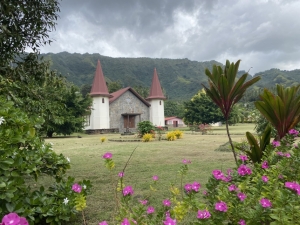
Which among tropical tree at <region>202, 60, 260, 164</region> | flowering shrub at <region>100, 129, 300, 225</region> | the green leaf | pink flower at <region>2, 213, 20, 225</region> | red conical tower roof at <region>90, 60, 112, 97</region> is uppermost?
red conical tower roof at <region>90, 60, 112, 97</region>

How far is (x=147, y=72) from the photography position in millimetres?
97875

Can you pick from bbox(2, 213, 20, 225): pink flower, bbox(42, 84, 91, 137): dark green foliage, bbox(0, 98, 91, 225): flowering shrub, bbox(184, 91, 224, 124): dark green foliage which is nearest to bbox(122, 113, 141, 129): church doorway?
bbox(42, 84, 91, 137): dark green foliage

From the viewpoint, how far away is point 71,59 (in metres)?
89.9

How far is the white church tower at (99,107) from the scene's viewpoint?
1043 inches

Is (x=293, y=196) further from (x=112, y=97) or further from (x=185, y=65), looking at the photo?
(x=185, y=65)

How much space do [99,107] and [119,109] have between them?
2893 millimetres

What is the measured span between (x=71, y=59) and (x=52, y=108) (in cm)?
9175

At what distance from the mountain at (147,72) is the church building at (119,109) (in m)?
44.0

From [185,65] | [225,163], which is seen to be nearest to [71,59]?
[185,65]

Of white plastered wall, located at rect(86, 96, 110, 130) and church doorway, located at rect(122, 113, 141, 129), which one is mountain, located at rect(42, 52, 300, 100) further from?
white plastered wall, located at rect(86, 96, 110, 130)

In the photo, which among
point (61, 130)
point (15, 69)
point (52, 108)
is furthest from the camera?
point (61, 130)

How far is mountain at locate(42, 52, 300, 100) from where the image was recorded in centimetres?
8000

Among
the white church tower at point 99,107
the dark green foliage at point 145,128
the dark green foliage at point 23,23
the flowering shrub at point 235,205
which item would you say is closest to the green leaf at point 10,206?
the flowering shrub at point 235,205

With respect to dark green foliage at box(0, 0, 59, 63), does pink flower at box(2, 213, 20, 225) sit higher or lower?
lower
